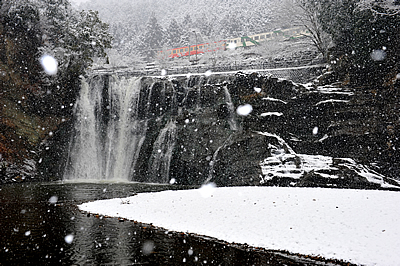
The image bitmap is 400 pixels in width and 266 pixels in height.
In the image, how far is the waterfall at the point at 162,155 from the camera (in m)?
19.9

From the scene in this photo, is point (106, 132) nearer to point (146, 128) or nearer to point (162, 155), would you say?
point (146, 128)

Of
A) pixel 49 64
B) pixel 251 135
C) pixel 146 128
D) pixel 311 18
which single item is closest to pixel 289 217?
pixel 251 135

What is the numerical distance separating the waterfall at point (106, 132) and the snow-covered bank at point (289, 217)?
10756mm

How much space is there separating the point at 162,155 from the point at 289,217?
13.2m

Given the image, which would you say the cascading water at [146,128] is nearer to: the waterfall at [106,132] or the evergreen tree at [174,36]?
the waterfall at [106,132]

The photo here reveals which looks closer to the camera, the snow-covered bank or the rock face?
the snow-covered bank

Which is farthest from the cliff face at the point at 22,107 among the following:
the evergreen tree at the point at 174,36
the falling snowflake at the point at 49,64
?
the evergreen tree at the point at 174,36

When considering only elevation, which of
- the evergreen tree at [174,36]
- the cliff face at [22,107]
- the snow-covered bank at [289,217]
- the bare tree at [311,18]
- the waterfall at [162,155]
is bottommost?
the snow-covered bank at [289,217]

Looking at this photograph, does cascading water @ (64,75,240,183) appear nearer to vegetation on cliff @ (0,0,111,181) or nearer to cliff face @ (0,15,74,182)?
vegetation on cliff @ (0,0,111,181)

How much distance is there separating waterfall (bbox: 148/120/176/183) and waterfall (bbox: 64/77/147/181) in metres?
1.76

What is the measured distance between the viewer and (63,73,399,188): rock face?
1520 cm

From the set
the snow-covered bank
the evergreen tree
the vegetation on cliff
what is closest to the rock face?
the vegetation on cliff

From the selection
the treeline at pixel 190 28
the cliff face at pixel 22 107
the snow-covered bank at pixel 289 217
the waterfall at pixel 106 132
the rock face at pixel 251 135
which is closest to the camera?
the snow-covered bank at pixel 289 217

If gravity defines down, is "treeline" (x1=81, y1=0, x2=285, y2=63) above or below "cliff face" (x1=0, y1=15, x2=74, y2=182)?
above
